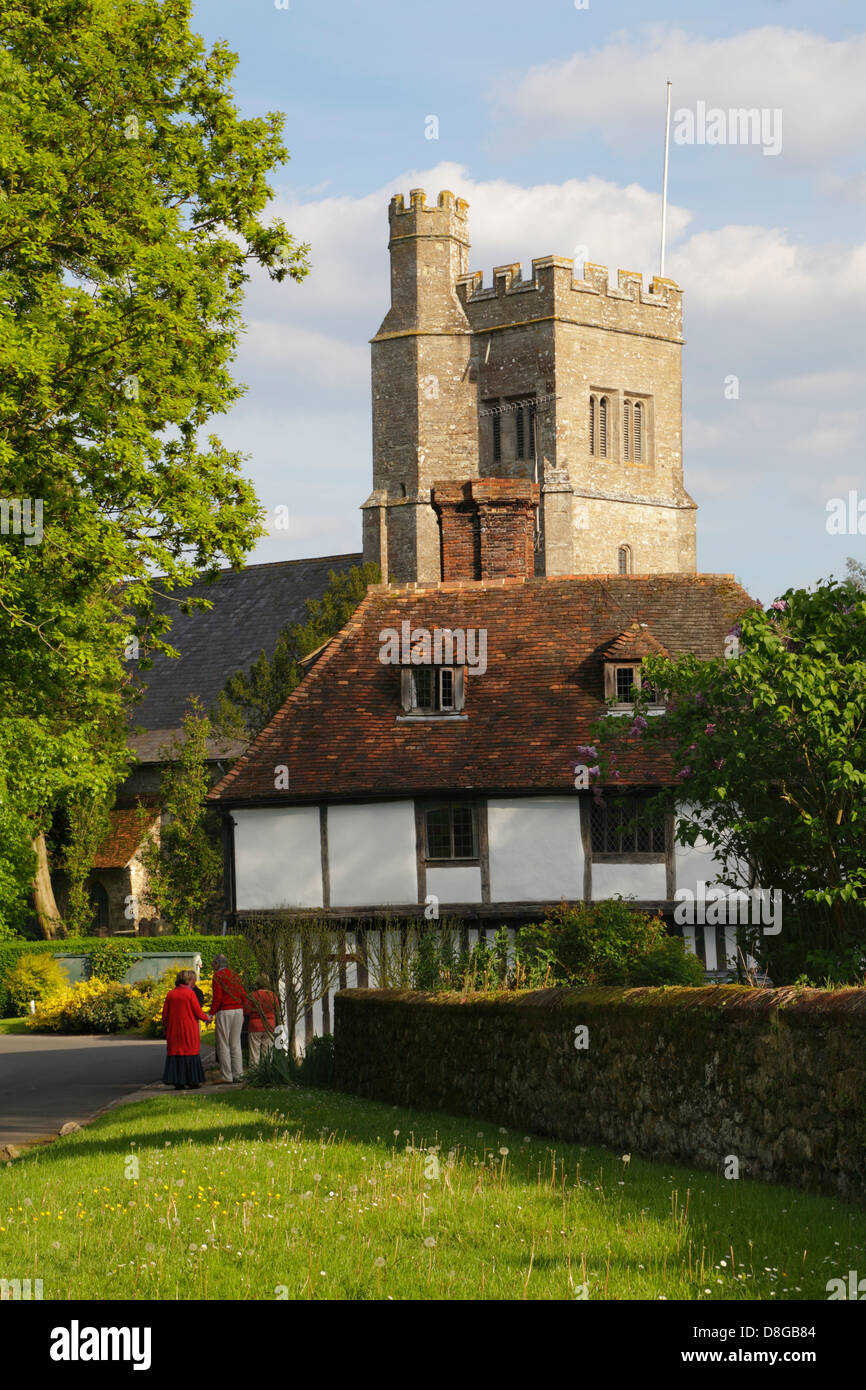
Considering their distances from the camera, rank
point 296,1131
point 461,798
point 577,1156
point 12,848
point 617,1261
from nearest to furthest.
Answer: point 617,1261 → point 577,1156 → point 296,1131 → point 461,798 → point 12,848

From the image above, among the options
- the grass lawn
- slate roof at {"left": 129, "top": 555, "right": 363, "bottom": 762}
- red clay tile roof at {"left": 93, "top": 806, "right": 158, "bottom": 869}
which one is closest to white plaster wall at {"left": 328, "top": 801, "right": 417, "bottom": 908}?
the grass lawn

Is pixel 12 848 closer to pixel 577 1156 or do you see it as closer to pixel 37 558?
pixel 37 558

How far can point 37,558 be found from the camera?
19.1 m

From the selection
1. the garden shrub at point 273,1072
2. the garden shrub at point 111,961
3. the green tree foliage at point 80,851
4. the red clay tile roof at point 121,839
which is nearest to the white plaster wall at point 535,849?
the garden shrub at point 273,1072

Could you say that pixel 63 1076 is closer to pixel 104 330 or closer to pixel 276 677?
pixel 104 330

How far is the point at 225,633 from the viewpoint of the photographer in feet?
193

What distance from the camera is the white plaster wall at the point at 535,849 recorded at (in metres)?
24.3

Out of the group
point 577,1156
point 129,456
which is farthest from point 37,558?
point 577,1156

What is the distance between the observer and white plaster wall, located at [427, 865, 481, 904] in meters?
24.5

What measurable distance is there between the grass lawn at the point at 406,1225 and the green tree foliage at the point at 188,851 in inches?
1261

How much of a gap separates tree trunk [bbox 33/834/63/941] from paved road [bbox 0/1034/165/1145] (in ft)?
38.4

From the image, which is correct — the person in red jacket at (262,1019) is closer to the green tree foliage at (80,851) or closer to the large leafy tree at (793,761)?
the large leafy tree at (793,761)

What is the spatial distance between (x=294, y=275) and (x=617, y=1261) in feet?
55.5
